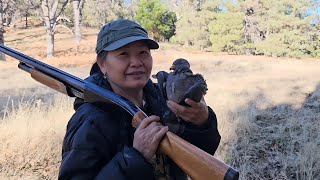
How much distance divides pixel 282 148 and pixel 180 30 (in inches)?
1202

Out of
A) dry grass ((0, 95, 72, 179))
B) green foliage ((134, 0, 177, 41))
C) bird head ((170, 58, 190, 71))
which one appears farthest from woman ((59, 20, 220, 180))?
green foliage ((134, 0, 177, 41))

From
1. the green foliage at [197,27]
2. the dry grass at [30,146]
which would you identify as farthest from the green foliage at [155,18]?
the dry grass at [30,146]

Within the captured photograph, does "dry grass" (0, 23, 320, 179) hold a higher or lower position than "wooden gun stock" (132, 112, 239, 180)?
lower

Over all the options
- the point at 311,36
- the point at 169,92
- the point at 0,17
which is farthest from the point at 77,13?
the point at 169,92

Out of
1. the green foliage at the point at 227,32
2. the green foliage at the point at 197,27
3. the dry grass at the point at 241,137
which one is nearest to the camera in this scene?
the dry grass at the point at 241,137

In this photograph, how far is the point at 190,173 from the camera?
1.45 metres

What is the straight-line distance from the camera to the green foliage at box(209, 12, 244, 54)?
30.2m

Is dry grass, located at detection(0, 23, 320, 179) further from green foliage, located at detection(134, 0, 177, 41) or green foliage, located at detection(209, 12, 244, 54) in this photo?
green foliage, located at detection(134, 0, 177, 41)

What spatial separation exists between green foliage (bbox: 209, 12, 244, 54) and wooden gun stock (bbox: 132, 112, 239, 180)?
2938cm

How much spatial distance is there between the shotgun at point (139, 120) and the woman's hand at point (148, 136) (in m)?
0.03

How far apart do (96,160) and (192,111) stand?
0.45m

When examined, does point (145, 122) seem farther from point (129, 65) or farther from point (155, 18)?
point (155, 18)

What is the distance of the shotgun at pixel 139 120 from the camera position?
1379 millimetres

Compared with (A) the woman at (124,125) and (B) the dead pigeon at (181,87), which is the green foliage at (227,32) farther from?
(B) the dead pigeon at (181,87)
